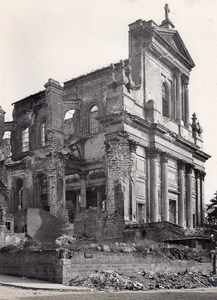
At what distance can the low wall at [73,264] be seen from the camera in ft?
48.7

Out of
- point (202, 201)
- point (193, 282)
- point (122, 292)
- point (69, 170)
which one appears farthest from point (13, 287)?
point (202, 201)

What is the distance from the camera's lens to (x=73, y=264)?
14875mm

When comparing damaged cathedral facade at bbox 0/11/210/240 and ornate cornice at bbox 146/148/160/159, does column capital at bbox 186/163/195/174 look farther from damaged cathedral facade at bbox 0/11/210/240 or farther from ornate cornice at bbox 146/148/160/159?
ornate cornice at bbox 146/148/160/159

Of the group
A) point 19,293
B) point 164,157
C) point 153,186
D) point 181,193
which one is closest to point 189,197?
point 181,193

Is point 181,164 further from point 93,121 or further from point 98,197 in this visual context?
point 93,121

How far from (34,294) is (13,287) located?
1.69m

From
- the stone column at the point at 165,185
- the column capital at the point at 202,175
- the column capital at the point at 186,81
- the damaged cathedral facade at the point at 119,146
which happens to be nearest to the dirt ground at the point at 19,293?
the damaged cathedral facade at the point at 119,146

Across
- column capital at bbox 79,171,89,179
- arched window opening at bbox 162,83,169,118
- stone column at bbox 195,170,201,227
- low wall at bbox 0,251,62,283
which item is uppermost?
arched window opening at bbox 162,83,169,118

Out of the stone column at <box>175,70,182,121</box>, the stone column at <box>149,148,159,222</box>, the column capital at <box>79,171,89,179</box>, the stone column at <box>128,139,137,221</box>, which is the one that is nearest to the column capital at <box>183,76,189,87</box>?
the stone column at <box>175,70,182,121</box>

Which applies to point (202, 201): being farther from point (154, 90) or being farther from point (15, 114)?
point (15, 114)

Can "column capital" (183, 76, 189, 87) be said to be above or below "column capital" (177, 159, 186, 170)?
above

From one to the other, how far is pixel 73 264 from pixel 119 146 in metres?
13.3

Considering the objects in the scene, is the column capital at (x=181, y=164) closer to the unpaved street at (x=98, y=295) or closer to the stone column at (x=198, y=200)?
the stone column at (x=198, y=200)

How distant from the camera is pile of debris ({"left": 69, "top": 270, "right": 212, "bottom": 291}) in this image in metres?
14.4
